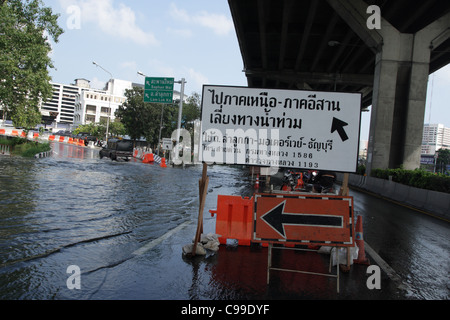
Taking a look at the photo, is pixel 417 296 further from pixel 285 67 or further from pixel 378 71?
pixel 285 67

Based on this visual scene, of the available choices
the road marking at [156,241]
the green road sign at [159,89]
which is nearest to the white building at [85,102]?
the green road sign at [159,89]

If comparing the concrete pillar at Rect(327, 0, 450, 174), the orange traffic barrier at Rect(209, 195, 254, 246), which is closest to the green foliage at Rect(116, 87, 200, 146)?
the concrete pillar at Rect(327, 0, 450, 174)

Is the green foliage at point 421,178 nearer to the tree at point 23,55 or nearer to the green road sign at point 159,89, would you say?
the green road sign at point 159,89

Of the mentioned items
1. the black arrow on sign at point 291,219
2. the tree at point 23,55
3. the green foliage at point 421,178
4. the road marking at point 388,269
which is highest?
the tree at point 23,55

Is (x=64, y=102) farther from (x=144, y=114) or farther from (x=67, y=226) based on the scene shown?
(x=67, y=226)

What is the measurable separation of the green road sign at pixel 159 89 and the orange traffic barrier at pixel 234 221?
98.8 feet

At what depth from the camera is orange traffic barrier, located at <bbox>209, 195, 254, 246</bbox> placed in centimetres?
685

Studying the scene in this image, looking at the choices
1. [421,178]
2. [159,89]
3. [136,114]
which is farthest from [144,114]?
[421,178]

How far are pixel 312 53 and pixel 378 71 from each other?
13.2m

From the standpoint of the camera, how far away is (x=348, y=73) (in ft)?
139

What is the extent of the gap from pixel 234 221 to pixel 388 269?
2.73 metres

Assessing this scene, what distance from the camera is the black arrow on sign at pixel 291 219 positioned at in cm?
513

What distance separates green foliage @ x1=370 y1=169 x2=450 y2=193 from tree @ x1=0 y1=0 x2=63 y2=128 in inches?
938

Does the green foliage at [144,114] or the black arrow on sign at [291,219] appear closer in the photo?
the black arrow on sign at [291,219]
